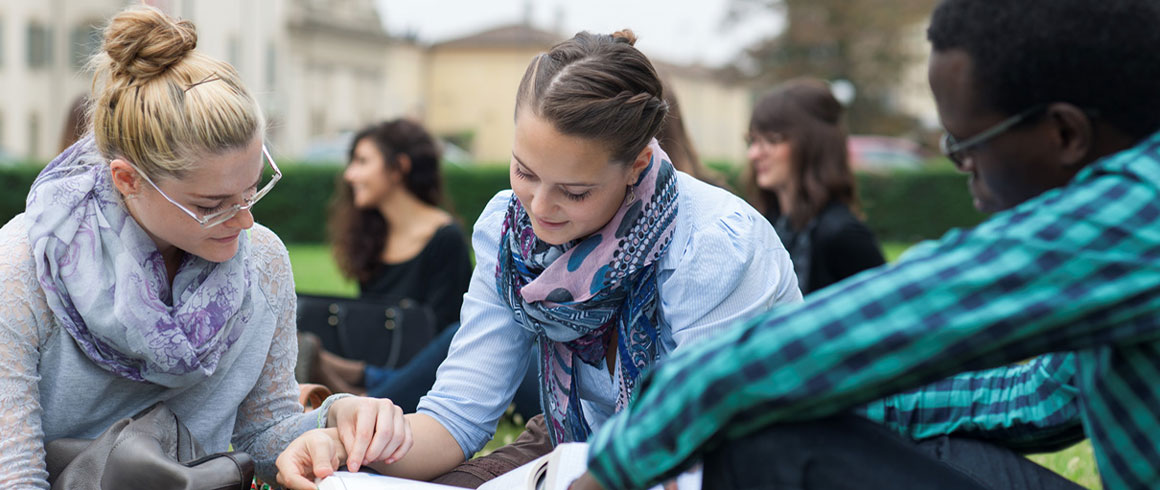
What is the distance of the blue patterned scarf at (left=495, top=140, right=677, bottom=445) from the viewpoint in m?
2.34

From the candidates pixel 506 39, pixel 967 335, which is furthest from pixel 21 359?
pixel 506 39

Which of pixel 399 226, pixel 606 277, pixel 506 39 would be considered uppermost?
pixel 606 277

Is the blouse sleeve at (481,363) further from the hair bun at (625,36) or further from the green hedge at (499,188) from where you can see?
the green hedge at (499,188)

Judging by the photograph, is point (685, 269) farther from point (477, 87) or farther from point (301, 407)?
point (477, 87)

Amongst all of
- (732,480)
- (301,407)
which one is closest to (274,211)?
(301,407)

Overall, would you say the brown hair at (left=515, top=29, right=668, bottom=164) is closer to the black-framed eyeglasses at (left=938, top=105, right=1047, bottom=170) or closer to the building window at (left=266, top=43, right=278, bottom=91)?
the black-framed eyeglasses at (left=938, top=105, right=1047, bottom=170)

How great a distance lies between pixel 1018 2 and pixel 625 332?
1116 mm

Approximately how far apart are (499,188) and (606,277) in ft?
47.3

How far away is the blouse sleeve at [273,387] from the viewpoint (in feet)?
8.57

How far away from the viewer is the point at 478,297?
8.45 feet

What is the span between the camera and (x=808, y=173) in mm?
4730

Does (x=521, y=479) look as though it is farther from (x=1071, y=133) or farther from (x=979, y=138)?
(x=1071, y=133)

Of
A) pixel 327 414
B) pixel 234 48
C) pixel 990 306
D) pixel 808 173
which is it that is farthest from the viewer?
pixel 234 48

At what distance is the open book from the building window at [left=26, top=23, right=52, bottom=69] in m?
30.7
